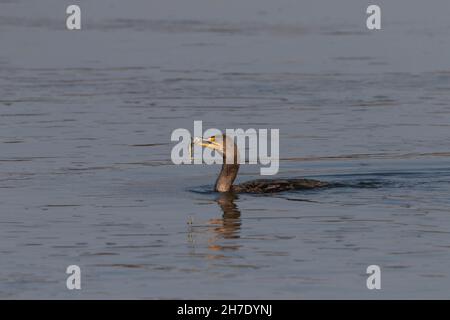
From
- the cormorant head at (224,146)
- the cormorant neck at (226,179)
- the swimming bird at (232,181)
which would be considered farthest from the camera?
the cormorant head at (224,146)

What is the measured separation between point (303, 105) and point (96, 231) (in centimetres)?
891

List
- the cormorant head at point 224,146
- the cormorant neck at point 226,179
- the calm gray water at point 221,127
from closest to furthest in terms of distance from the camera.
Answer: the calm gray water at point 221,127 → the cormorant neck at point 226,179 → the cormorant head at point 224,146

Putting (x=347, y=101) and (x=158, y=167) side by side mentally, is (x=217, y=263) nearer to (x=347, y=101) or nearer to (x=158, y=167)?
(x=158, y=167)

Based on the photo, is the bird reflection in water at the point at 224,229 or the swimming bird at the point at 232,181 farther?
the swimming bird at the point at 232,181

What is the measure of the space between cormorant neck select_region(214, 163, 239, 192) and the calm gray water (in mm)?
182

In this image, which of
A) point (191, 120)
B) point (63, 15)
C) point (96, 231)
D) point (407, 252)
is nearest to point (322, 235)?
point (407, 252)

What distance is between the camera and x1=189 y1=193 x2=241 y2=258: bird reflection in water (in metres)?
12.6

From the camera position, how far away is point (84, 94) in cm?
2220

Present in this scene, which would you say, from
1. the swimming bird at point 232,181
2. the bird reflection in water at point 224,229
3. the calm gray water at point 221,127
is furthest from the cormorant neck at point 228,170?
the bird reflection in water at point 224,229

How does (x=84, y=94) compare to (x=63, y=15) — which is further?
(x=63, y=15)

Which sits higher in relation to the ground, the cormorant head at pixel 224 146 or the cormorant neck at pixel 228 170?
the cormorant head at pixel 224 146

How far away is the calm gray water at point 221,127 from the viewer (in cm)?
1142

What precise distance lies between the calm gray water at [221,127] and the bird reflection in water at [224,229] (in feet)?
0.15

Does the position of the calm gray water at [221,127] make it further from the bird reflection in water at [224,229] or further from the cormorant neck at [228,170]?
the cormorant neck at [228,170]
